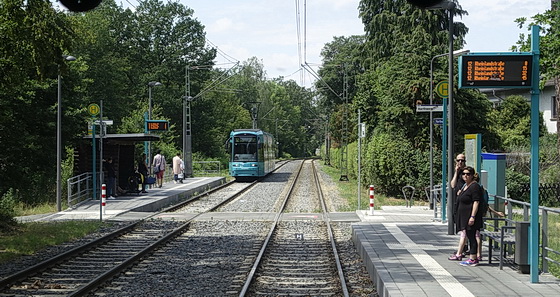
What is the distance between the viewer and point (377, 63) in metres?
51.1

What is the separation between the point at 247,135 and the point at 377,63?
39.4 ft

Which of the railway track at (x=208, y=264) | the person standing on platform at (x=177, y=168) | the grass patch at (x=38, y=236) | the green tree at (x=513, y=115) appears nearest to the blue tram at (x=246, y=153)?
the person standing on platform at (x=177, y=168)

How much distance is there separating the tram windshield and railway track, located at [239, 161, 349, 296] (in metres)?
26.2

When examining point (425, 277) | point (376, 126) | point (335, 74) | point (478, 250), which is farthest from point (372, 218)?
point (335, 74)

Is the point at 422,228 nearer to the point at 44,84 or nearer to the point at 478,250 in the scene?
the point at 478,250

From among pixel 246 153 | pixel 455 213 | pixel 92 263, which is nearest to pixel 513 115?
pixel 246 153

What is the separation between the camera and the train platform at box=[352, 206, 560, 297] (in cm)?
905

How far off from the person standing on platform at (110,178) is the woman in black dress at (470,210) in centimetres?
1737

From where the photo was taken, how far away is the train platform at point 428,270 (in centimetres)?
905

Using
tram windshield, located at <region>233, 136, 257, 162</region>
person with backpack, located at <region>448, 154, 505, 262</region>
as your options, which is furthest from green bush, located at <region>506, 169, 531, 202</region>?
tram windshield, located at <region>233, 136, 257, 162</region>

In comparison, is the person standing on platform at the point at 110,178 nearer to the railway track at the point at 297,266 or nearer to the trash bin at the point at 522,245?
the railway track at the point at 297,266

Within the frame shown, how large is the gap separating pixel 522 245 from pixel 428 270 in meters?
1.44

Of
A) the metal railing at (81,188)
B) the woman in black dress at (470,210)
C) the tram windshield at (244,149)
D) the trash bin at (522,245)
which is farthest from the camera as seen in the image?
the tram windshield at (244,149)

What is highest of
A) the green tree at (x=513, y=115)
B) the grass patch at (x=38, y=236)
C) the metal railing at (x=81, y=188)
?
the green tree at (x=513, y=115)
